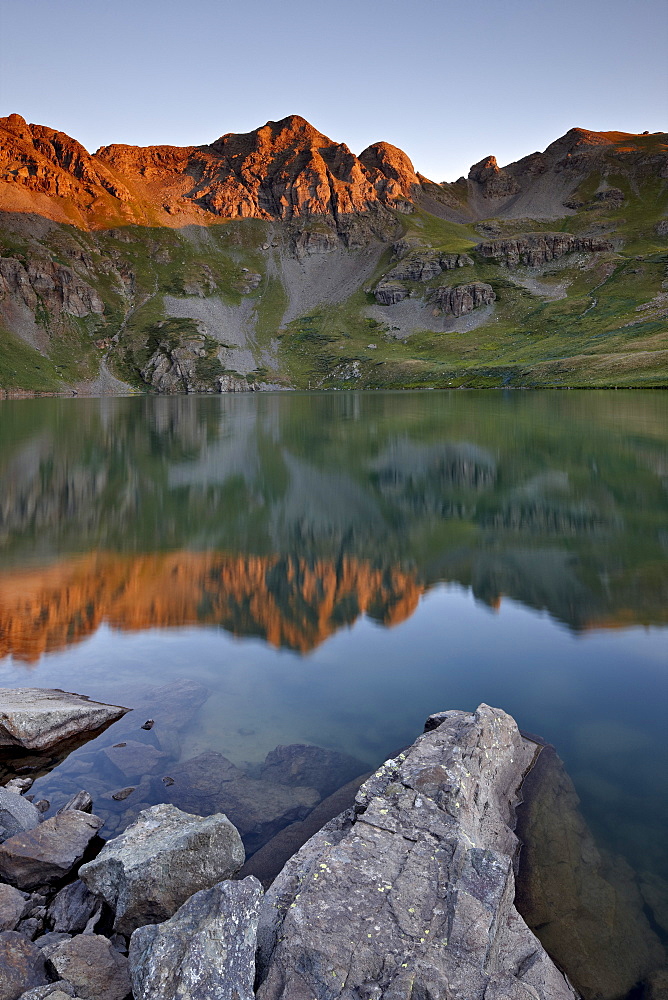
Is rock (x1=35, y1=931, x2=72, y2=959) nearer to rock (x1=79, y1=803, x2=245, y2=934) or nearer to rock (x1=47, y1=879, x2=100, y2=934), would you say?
rock (x1=47, y1=879, x2=100, y2=934)

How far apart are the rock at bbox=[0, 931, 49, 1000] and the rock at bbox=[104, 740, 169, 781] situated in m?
4.19

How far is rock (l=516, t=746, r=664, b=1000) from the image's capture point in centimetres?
651

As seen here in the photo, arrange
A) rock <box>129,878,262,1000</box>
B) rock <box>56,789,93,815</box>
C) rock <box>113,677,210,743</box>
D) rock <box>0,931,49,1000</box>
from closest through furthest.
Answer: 1. rock <box>129,878,262,1000</box>
2. rock <box>0,931,49,1000</box>
3. rock <box>56,789,93,815</box>
4. rock <box>113,677,210,743</box>

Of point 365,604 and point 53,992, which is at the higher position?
point 53,992

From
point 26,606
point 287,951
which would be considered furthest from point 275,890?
point 26,606

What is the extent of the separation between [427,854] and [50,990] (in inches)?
168

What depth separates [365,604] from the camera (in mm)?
18281

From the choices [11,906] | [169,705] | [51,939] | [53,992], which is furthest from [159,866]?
[169,705]

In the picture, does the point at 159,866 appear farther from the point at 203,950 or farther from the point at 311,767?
the point at 311,767

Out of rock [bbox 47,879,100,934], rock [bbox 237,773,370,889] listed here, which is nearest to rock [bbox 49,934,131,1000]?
rock [bbox 47,879,100,934]

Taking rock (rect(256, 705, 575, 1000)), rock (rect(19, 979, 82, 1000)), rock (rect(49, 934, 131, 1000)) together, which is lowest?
rock (rect(49, 934, 131, 1000))

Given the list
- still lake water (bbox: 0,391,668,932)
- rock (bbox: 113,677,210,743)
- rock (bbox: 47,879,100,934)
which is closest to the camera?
rock (bbox: 47,879,100,934)

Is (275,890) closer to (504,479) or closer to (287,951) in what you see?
(287,951)

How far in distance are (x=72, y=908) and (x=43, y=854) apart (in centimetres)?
100
